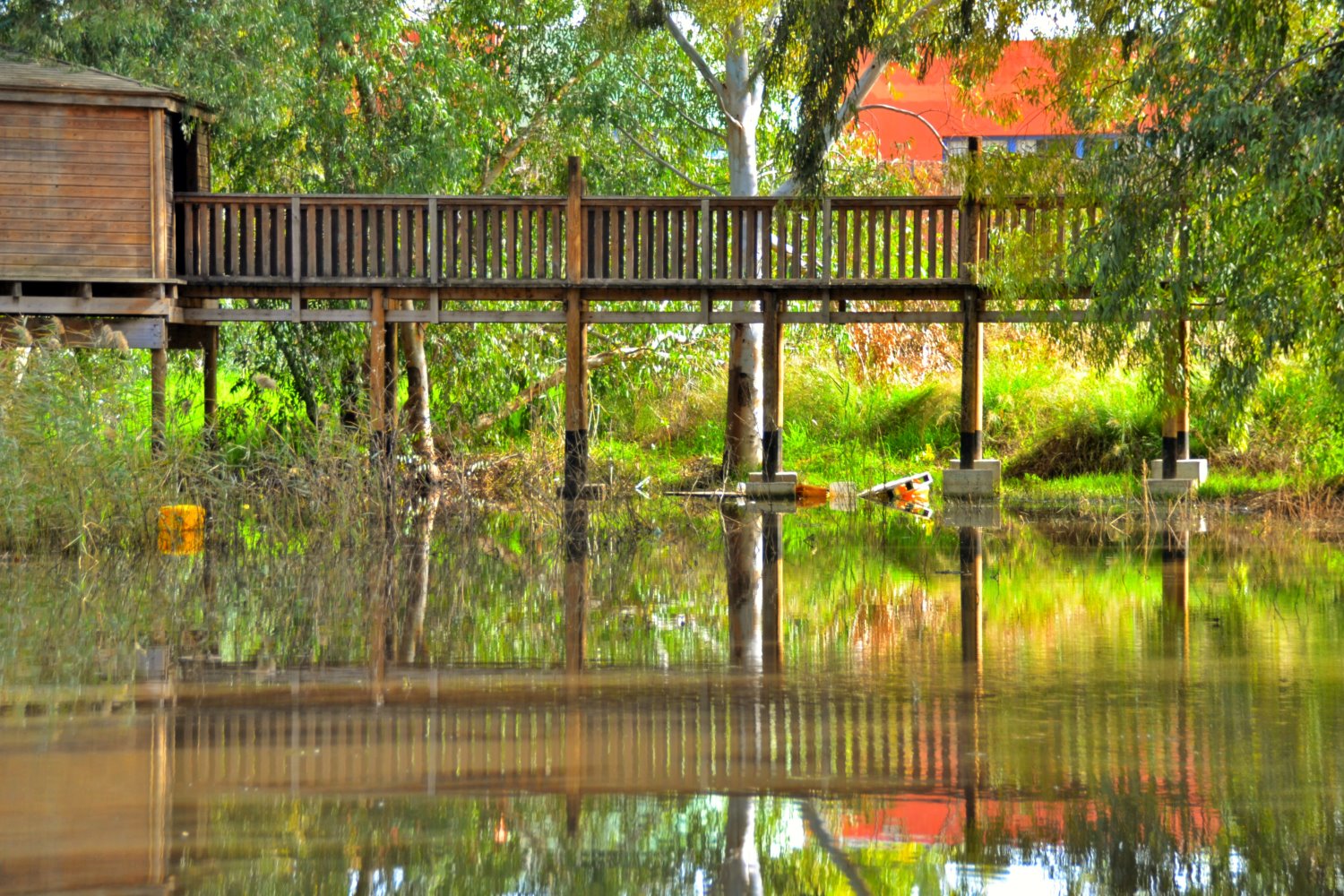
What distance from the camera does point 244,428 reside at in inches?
820

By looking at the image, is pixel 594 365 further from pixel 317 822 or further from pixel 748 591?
pixel 317 822

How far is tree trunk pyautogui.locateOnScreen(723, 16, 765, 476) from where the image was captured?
2228cm

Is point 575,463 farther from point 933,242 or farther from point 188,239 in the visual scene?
point 188,239

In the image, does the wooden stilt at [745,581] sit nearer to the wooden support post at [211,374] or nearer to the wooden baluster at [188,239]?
A: the wooden support post at [211,374]

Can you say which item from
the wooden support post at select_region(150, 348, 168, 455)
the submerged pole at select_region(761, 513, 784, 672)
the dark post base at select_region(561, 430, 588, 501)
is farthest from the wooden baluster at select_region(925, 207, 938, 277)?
the wooden support post at select_region(150, 348, 168, 455)

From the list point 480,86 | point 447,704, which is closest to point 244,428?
point 480,86

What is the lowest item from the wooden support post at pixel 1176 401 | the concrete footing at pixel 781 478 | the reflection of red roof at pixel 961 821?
the reflection of red roof at pixel 961 821

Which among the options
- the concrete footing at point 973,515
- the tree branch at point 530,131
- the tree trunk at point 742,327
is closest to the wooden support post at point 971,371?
the concrete footing at point 973,515

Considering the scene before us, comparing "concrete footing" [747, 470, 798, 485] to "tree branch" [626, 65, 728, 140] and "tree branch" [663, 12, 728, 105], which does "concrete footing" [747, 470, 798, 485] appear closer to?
"tree branch" [663, 12, 728, 105]

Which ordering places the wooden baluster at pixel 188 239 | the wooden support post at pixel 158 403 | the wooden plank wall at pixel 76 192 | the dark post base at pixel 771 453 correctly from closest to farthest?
the wooden support post at pixel 158 403 < the wooden plank wall at pixel 76 192 < the wooden baluster at pixel 188 239 < the dark post base at pixel 771 453

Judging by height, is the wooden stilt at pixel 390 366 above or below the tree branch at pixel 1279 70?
below

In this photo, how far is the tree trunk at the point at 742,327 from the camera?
22.3 meters

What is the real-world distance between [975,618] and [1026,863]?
4984 millimetres

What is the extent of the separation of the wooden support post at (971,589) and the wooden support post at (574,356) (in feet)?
15.1
